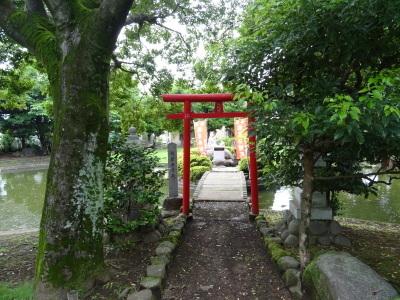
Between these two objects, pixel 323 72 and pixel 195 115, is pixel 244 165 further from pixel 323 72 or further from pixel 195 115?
pixel 323 72

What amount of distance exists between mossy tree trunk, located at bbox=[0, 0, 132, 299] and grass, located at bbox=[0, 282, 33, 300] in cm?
35

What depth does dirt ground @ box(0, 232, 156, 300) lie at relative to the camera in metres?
3.79

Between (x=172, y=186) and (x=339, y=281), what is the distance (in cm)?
604

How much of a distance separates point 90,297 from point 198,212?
195 inches

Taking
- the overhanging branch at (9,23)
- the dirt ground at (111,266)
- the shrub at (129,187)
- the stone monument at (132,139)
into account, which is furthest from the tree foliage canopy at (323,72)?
the overhanging branch at (9,23)

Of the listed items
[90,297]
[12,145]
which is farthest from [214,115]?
[12,145]

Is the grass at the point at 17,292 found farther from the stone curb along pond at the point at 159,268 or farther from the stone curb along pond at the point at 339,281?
the stone curb along pond at the point at 339,281

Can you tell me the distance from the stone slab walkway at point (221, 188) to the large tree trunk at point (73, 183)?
6.23 m

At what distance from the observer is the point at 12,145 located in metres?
31.9

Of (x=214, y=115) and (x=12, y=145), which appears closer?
(x=214, y=115)

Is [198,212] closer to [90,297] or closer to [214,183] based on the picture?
[214,183]

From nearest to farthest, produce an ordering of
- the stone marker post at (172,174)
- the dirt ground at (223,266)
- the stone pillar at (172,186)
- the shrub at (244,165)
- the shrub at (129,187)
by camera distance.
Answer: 1. the dirt ground at (223,266)
2. the shrub at (129,187)
3. the stone pillar at (172,186)
4. the stone marker post at (172,174)
5. the shrub at (244,165)

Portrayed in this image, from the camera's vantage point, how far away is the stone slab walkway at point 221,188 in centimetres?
1004

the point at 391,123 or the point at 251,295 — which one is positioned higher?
the point at 391,123
